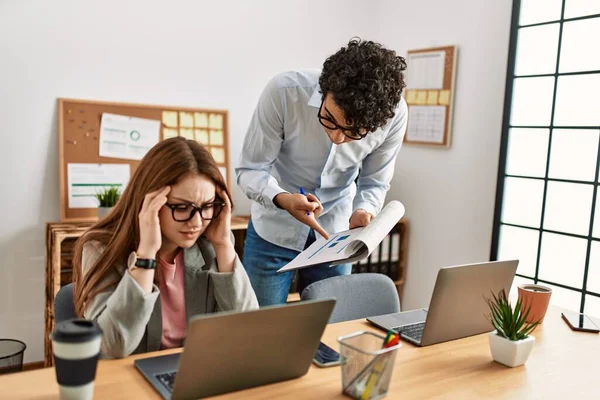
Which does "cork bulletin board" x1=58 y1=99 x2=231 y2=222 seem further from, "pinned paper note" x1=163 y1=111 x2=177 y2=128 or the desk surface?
the desk surface

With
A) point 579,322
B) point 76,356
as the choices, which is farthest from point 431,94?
point 76,356

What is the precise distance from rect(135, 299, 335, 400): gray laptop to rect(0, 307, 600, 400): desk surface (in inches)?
1.2

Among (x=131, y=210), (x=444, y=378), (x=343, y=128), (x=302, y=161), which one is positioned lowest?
(x=444, y=378)

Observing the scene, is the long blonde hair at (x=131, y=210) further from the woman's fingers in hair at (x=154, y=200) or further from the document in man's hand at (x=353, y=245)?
the document in man's hand at (x=353, y=245)

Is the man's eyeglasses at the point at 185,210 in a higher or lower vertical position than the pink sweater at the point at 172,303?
higher

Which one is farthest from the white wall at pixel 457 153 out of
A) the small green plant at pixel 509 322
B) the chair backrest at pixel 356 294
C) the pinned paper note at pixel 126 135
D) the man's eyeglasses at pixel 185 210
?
the man's eyeglasses at pixel 185 210

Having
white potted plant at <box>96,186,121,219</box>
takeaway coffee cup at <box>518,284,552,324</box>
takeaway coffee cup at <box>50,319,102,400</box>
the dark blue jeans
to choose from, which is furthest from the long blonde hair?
white potted plant at <box>96,186,121,219</box>

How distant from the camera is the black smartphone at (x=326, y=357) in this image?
4.39 ft

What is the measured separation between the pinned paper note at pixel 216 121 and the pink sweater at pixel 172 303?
1861 mm

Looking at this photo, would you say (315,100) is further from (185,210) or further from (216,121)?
(216,121)

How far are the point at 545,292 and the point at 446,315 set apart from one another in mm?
393

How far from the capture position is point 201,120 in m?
3.30

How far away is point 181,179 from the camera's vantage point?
1477 mm

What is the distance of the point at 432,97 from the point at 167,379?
2699 millimetres
